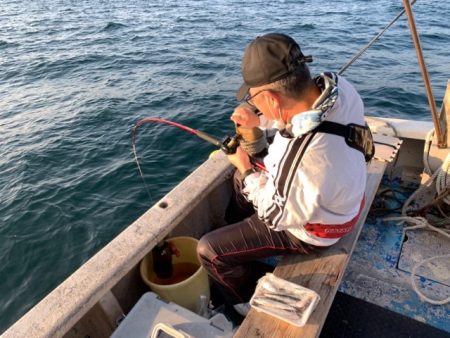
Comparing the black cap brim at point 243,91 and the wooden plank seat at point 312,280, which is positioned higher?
the black cap brim at point 243,91

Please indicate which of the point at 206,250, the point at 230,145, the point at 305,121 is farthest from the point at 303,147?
the point at 206,250

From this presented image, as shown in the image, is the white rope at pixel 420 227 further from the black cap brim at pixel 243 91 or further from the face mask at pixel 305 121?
the black cap brim at pixel 243 91

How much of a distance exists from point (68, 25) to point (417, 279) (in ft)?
63.1

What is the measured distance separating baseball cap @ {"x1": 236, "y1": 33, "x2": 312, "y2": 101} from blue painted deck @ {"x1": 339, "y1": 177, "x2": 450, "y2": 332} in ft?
6.21

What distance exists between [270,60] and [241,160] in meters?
0.98

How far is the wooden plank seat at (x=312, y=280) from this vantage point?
6.98 feet

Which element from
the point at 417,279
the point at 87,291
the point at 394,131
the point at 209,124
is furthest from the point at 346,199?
the point at 209,124

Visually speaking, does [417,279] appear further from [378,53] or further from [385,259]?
[378,53]

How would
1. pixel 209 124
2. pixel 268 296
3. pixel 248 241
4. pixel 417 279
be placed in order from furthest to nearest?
pixel 209 124 → pixel 417 279 → pixel 248 241 → pixel 268 296

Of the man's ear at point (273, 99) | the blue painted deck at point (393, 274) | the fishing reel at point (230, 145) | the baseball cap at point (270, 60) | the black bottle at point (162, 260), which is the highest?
the baseball cap at point (270, 60)

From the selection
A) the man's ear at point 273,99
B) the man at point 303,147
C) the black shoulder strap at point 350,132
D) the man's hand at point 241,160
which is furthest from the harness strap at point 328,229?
the man's ear at point 273,99

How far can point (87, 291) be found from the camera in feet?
7.38

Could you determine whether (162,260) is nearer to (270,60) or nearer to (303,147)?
(303,147)

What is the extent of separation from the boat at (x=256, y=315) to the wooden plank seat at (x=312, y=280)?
0.5 inches
